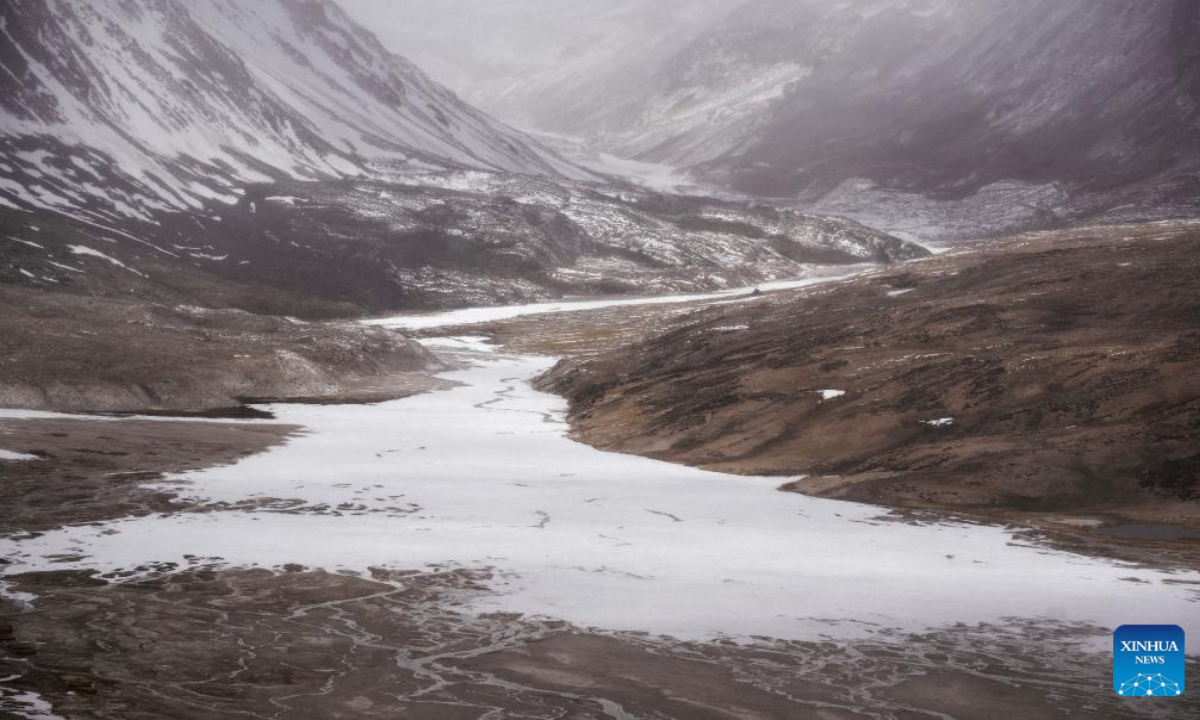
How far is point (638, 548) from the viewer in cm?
2128

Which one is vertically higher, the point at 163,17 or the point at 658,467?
the point at 163,17

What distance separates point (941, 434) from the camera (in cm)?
3136

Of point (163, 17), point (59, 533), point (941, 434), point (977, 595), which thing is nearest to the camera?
point (977, 595)

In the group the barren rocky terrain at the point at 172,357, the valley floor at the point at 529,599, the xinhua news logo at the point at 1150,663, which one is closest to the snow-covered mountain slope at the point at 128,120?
the barren rocky terrain at the point at 172,357

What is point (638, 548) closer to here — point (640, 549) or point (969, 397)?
point (640, 549)

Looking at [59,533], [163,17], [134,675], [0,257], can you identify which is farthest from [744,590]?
[163,17]

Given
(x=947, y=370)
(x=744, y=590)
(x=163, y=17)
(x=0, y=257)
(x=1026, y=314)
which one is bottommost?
(x=744, y=590)

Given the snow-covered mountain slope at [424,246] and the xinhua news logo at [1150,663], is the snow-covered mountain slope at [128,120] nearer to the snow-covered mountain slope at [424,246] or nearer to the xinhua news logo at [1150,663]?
the snow-covered mountain slope at [424,246]

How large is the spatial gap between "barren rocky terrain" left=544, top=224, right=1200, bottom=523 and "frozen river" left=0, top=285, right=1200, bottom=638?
9.51 ft

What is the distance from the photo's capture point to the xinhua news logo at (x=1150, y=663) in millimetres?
12961

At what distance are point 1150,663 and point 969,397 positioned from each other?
20.3 metres

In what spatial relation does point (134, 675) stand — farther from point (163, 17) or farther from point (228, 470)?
point (163, 17)

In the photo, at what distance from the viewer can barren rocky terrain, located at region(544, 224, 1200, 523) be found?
2602cm

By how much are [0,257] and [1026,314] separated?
87.6 meters
